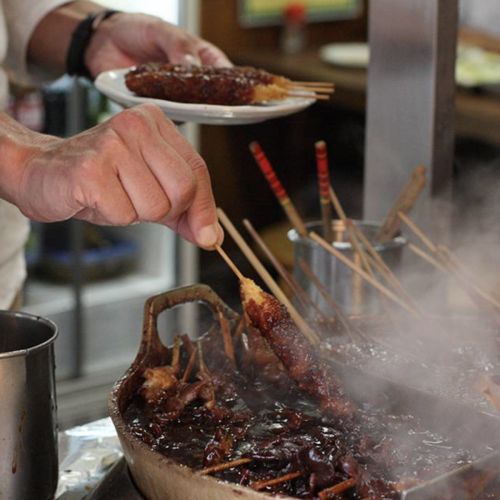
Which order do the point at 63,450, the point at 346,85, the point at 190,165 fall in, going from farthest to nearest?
1. the point at 346,85
2. the point at 63,450
3. the point at 190,165

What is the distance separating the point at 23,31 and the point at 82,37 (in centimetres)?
22

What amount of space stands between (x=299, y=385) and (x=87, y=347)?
12.3 feet

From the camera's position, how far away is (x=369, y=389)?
1598 millimetres

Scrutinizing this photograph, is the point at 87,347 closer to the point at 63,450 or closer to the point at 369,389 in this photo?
the point at 63,450

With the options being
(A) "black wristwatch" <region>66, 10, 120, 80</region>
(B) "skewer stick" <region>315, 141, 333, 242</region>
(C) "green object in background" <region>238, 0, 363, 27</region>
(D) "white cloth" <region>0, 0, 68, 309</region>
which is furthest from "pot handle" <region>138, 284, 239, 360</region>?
(C) "green object in background" <region>238, 0, 363, 27</region>

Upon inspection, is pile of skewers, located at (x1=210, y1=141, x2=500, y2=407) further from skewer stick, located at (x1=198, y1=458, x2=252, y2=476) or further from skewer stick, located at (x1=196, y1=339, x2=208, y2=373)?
skewer stick, located at (x1=198, y1=458, x2=252, y2=476)

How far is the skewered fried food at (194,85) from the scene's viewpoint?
6.81 feet

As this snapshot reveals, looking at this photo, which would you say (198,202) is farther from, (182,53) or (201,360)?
(182,53)

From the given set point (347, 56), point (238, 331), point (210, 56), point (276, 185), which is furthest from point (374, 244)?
point (347, 56)

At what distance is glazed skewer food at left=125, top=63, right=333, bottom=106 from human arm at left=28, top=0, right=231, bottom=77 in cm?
22

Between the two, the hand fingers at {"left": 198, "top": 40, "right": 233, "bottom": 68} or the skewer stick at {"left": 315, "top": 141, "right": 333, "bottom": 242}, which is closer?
the skewer stick at {"left": 315, "top": 141, "right": 333, "bottom": 242}

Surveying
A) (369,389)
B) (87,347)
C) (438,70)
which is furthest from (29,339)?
(87,347)

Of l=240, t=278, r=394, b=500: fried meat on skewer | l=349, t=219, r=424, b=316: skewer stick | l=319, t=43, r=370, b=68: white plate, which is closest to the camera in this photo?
l=240, t=278, r=394, b=500: fried meat on skewer

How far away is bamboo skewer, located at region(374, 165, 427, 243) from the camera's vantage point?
2.06 meters
